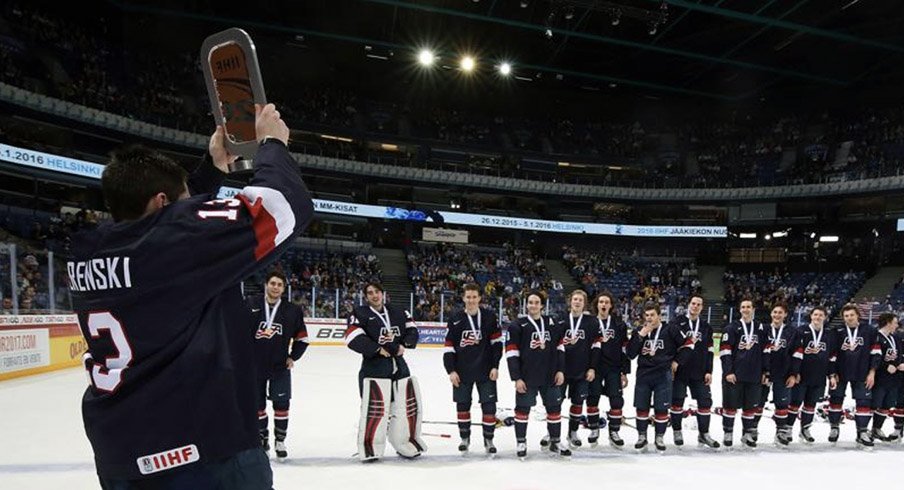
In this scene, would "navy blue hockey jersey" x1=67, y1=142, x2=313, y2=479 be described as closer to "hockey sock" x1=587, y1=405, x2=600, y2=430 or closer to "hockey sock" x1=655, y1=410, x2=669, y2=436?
"hockey sock" x1=587, y1=405, x2=600, y2=430

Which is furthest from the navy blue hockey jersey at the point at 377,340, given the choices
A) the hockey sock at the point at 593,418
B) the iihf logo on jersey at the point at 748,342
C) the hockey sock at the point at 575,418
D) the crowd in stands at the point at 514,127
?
the crowd in stands at the point at 514,127

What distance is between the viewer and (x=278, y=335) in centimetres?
643

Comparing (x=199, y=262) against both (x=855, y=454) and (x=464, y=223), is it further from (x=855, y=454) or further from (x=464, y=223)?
(x=464, y=223)

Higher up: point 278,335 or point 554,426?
point 278,335

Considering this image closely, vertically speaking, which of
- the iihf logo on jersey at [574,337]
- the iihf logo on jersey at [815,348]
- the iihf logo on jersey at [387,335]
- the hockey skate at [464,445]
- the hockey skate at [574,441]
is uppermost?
the iihf logo on jersey at [387,335]

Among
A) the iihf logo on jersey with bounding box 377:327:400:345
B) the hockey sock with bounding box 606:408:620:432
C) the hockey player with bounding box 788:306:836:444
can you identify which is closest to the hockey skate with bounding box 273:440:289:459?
the iihf logo on jersey with bounding box 377:327:400:345

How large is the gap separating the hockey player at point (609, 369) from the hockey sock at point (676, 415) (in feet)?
2.25

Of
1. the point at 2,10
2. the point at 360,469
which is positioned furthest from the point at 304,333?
the point at 2,10

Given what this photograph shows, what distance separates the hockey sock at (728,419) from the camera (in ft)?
24.3

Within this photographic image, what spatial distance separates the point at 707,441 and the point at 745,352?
131 centimetres

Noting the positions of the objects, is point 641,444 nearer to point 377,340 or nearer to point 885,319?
point 377,340

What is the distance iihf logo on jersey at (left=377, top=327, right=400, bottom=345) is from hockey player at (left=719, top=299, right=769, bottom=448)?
4429mm

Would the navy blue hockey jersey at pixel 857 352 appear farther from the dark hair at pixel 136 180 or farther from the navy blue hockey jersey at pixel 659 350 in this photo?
the dark hair at pixel 136 180

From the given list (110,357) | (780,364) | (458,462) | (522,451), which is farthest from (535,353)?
(110,357)
